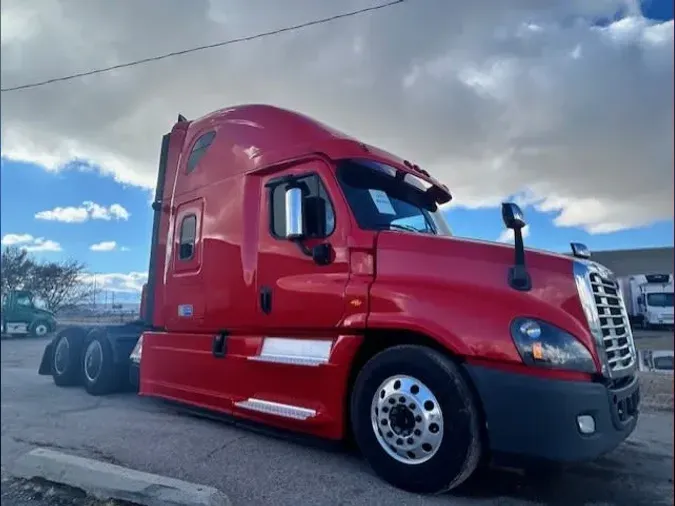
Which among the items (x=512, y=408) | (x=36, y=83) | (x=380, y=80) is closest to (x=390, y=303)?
(x=512, y=408)

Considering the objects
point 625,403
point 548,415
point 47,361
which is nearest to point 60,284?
point 47,361

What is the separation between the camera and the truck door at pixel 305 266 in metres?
2.81

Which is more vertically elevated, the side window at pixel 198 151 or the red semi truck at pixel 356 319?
the side window at pixel 198 151

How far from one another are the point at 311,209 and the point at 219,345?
3.74 feet

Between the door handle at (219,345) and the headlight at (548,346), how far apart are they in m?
1.89

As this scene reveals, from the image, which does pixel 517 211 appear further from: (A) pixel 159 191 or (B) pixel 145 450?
(B) pixel 145 450

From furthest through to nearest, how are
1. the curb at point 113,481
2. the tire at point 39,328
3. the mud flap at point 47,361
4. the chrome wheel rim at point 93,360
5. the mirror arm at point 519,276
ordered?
the chrome wheel rim at point 93,360 < the mirror arm at point 519,276 < the mud flap at point 47,361 < the tire at point 39,328 < the curb at point 113,481

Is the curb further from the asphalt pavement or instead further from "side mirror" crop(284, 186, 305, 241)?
"side mirror" crop(284, 186, 305, 241)

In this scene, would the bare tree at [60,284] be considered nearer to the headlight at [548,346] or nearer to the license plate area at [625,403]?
the headlight at [548,346]

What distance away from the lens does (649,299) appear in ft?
8.52

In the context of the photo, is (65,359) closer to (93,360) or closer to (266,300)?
(93,360)

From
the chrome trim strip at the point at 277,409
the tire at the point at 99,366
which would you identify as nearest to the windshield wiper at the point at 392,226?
the chrome trim strip at the point at 277,409

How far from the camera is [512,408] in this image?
211cm

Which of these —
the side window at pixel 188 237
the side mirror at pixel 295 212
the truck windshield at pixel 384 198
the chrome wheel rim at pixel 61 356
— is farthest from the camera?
the side window at pixel 188 237
